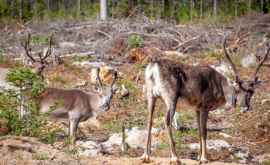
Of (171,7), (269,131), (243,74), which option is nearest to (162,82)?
(269,131)

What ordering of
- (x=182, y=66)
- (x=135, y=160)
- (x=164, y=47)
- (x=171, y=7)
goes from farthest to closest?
(x=171, y=7)
(x=164, y=47)
(x=182, y=66)
(x=135, y=160)

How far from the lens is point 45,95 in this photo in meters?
14.5

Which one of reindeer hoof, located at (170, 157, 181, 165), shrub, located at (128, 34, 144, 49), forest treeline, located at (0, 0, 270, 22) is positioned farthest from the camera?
forest treeline, located at (0, 0, 270, 22)

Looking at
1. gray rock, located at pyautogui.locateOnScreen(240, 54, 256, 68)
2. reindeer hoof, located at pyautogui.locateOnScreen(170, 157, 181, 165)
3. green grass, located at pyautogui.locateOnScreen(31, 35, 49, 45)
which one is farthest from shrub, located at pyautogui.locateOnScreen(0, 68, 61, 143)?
green grass, located at pyautogui.locateOnScreen(31, 35, 49, 45)

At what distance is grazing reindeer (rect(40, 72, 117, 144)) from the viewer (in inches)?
569

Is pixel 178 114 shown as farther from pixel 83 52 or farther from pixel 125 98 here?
pixel 83 52

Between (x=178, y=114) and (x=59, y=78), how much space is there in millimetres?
5307

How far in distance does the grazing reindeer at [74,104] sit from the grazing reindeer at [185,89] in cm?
412

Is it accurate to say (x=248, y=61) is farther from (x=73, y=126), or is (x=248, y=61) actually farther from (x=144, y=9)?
(x=144, y=9)

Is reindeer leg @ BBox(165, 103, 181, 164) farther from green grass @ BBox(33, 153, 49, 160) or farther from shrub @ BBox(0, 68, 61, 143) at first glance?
green grass @ BBox(33, 153, 49, 160)

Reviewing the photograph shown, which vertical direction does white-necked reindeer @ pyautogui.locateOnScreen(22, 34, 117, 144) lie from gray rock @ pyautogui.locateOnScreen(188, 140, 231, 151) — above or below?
above

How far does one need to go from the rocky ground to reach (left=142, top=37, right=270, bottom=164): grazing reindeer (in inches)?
10.6

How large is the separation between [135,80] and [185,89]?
877cm

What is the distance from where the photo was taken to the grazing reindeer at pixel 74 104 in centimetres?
1445
